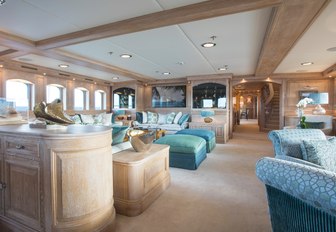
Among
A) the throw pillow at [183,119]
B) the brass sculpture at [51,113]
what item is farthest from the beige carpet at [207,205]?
the throw pillow at [183,119]

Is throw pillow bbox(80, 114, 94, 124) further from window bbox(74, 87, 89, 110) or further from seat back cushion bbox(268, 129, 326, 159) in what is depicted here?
seat back cushion bbox(268, 129, 326, 159)

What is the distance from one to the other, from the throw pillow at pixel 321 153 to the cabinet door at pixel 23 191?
2.51 m

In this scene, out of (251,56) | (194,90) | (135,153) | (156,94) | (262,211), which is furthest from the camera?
(156,94)

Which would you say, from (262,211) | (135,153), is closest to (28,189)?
(135,153)

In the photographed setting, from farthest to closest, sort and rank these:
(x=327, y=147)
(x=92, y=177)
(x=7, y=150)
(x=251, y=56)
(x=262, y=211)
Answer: (x=251, y=56) < (x=262, y=211) < (x=327, y=147) < (x=7, y=150) < (x=92, y=177)

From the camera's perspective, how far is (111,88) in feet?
29.2

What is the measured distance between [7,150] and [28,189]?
17.4 inches

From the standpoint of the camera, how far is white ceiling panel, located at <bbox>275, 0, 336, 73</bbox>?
8.23 ft

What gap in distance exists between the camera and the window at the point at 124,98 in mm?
8516

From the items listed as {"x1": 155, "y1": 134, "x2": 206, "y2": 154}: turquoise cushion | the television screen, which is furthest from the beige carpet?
the television screen

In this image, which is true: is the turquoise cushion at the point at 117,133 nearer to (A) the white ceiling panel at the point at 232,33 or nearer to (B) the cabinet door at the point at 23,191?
(B) the cabinet door at the point at 23,191

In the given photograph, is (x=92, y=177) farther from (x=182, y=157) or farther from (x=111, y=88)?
(x=111, y=88)

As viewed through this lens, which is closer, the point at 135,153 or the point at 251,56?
the point at 135,153

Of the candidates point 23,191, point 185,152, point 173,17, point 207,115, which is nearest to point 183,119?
point 207,115
